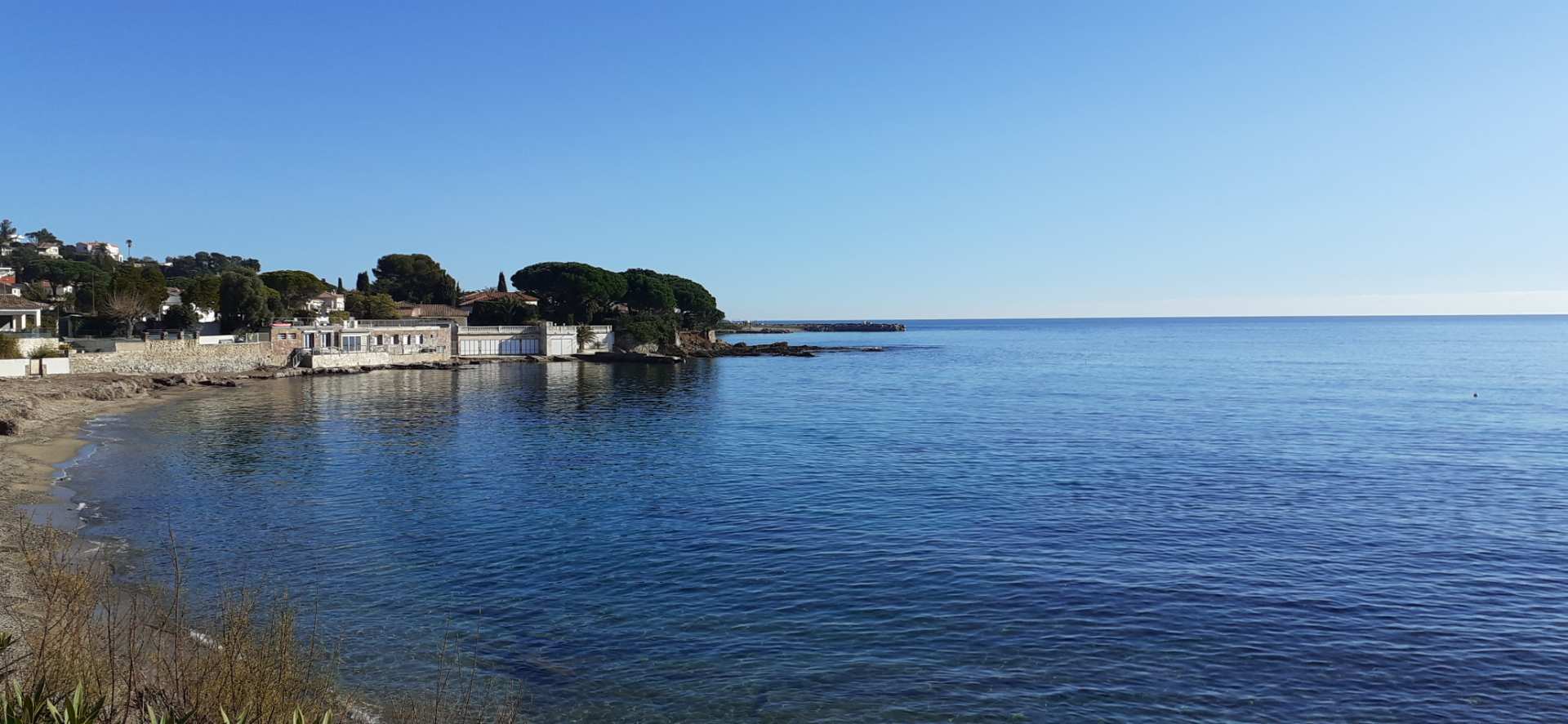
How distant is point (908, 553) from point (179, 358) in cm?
6566

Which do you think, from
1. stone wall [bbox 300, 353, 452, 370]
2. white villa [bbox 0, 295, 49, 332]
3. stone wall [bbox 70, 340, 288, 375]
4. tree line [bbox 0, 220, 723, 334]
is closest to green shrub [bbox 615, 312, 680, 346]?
tree line [bbox 0, 220, 723, 334]

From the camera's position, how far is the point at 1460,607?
16.0 m

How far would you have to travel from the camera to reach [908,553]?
773 inches

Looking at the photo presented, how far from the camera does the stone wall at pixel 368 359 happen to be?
77450 millimetres

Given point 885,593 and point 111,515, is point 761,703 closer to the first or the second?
point 885,593

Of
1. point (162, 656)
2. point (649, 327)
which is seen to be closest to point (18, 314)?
point (649, 327)

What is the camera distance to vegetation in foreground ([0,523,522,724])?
27.7 ft

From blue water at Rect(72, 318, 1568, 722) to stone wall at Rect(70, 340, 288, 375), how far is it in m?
20.0

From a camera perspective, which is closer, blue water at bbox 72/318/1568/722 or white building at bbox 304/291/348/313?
blue water at bbox 72/318/1568/722

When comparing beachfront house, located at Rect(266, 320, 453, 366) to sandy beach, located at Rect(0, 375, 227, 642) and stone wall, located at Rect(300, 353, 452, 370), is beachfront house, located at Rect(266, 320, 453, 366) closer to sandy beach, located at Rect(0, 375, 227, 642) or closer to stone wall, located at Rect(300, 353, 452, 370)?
stone wall, located at Rect(300, 353, 452, 370)

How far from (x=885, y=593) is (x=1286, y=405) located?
4341 cm

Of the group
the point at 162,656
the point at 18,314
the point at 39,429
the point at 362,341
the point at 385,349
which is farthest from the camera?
the point at 385,349

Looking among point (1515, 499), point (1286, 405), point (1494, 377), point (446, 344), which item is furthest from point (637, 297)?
point (1515, 499)

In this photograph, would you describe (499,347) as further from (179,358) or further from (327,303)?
(179,358)
